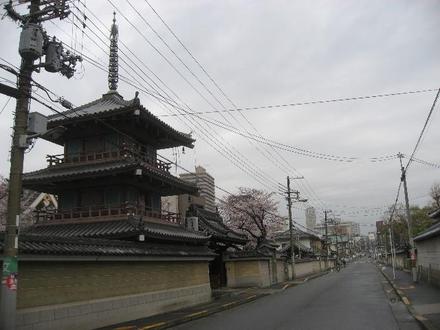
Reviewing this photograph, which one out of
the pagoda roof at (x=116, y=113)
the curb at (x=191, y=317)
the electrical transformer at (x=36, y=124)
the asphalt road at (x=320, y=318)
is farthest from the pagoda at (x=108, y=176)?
the electrical transformer at (x=36, y=124)

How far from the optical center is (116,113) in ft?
82.2

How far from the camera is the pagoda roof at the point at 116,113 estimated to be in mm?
24609

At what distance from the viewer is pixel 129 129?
26.8m

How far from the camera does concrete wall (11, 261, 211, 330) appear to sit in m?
14.5

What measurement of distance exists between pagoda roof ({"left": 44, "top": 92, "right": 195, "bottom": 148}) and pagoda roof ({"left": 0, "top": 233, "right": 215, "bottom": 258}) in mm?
5987

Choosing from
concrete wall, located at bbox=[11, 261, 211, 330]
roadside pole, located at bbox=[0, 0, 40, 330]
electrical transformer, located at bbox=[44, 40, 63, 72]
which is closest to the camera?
roadside pole, located at bbox=[0, 0, 40, 330]

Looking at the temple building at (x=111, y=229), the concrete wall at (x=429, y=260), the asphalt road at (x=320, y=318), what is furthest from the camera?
the concrete wall at (x=429, y=260)

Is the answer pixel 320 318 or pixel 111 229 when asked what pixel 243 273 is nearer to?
pixel 111 229

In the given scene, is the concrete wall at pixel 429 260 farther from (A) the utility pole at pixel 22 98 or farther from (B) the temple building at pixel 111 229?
(A) the utility pole at pixel 22 98

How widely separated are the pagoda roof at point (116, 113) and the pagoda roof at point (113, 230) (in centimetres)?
461

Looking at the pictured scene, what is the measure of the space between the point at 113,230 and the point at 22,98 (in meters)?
11.1

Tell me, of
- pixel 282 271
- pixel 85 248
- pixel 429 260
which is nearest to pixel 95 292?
pixel 85 248

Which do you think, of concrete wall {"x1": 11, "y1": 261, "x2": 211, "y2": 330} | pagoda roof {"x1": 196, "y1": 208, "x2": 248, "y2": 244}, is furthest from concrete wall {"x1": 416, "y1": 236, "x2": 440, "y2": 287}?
concrete wall {"x1": 11, "y1": 261, "x2": 211, "y2": 330}

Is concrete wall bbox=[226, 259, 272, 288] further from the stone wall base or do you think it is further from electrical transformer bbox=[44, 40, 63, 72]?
electrical transformer bbox=[44, 40, 63, 72]
